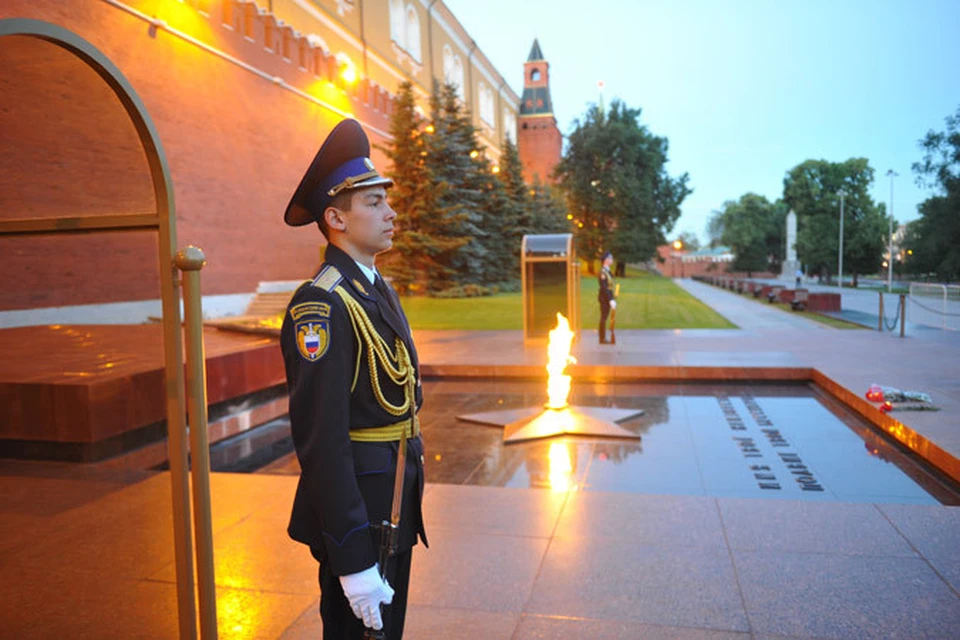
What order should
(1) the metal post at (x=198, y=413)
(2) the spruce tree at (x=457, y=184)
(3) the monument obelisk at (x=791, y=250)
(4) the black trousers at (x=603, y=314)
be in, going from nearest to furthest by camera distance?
(1) the metal post at (x=198, y=413)
(4) the black trousers at (x=603, y=314)
(2) the spruce tree at (x=457, y=184)
(3) the monument obelisk at (x=791, y=250)

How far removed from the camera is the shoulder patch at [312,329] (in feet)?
6.21

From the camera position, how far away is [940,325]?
618 inches

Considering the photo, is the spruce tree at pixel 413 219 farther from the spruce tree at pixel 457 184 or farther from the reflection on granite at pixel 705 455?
the reflection on granite at pixel 705 455

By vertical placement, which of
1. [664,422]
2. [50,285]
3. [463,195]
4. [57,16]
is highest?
[57,16]

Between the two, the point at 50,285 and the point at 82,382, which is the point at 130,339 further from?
the point at 82,382

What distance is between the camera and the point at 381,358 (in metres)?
2.03

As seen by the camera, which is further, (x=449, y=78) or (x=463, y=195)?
(x=449, y=78)

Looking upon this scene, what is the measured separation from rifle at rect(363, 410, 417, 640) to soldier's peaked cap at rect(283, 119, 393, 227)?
24.5 inches

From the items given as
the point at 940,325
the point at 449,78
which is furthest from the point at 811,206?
the point at 940,325

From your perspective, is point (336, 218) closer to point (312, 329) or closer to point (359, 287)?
point (359, 287)

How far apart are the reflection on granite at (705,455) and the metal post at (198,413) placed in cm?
337

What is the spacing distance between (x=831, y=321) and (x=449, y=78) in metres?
31.2

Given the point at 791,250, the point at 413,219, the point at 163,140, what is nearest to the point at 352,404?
the point at 163,140

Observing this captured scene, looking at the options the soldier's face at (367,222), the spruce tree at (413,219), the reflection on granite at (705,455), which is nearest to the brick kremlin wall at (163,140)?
the soldier's face at (367,222)
